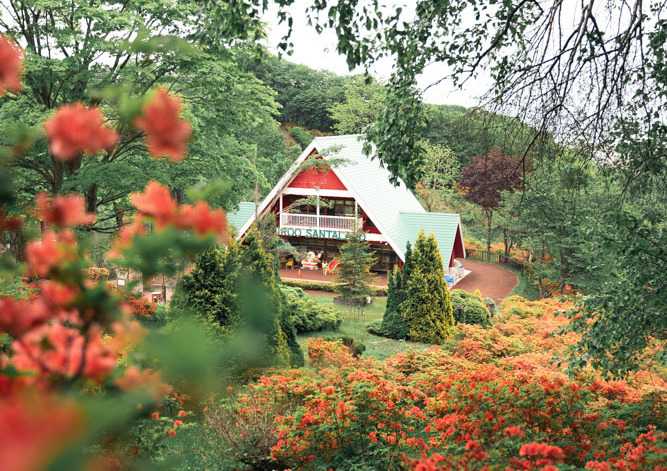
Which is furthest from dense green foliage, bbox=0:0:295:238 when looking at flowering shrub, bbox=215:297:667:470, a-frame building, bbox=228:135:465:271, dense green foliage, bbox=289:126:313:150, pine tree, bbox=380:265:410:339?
dense green foliage, bbox=289:126:313:150

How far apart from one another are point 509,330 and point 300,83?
43.9 m

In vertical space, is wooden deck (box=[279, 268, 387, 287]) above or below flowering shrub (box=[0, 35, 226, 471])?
below

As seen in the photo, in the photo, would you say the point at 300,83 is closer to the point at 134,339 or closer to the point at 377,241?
the point at 377,241

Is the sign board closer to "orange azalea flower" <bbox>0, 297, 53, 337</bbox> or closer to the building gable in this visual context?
the building gable

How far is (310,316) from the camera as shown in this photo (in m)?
13.4

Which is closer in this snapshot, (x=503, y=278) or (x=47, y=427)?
(x=47, y=427)

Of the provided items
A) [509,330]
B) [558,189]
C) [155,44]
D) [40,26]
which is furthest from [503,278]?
[155,44]

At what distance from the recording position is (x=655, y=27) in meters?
5.05

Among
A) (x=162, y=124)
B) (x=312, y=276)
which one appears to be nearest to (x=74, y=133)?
(x=162, y=124)

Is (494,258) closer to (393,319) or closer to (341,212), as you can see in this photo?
(341,212)

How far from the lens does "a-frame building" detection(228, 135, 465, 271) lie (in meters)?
20.9

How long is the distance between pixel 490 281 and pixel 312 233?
355 inches

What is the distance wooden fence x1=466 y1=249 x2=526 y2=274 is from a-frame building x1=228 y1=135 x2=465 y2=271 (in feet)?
17.5

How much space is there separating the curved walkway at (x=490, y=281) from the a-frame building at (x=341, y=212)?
1.35 m
